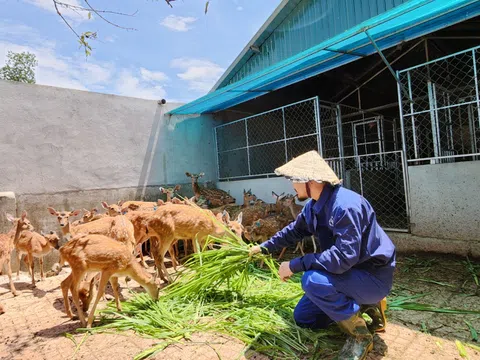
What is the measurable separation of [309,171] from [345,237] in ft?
2.26

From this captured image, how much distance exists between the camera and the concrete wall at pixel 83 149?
788cm

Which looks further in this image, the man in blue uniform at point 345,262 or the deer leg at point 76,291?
the deer leg at point 76,291

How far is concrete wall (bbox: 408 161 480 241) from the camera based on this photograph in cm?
586

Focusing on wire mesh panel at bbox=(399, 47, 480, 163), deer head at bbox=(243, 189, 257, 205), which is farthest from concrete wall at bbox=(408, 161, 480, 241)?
deer head at bbox=(243, 189, 257, 205)

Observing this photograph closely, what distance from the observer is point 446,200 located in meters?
6.16

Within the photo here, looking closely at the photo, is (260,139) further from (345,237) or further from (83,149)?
(345,237)

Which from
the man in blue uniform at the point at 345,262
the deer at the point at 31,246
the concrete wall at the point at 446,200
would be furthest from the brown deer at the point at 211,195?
the man in blue uniform at the point at 345,262

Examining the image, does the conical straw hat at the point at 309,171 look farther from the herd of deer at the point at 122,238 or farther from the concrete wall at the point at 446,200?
the concrete wall at the point at 446,200

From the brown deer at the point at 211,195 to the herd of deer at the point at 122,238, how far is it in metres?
1.24

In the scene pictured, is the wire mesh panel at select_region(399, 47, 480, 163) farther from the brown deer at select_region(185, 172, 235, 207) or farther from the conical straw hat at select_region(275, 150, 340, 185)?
the brown deer at select_region(185, 172, 235, 207)

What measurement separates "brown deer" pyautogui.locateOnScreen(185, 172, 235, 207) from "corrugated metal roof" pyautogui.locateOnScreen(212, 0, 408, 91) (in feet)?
17.6

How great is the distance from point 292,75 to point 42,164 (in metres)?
6.50

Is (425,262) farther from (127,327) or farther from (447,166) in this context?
(127,327)

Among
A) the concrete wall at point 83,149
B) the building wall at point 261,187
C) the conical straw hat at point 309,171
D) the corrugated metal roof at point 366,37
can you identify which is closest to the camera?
the conical straw hat at point 309,171
